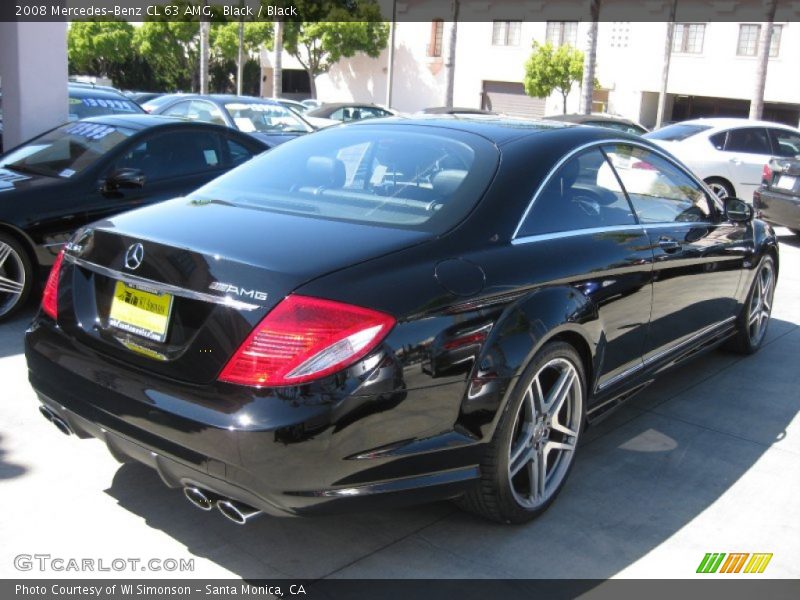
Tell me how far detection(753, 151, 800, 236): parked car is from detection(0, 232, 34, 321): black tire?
888 centimetres

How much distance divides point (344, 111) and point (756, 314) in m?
17.8

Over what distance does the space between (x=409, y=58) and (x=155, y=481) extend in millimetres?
52184

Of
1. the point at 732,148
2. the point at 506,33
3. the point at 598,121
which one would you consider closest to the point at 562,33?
the point at 506,33

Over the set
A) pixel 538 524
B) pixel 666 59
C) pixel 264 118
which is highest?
pixel 666 59

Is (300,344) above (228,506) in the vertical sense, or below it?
above

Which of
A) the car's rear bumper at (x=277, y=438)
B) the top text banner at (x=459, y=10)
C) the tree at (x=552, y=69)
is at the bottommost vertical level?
the car's rear bumper at (x=277, y=438)

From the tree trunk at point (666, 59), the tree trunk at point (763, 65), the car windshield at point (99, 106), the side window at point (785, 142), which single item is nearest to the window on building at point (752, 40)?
the tree trunk at point (666, 59)

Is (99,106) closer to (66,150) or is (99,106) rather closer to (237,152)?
(237,152)

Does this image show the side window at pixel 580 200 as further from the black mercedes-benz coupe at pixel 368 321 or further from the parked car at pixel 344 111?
the parked car at pixel 344 111

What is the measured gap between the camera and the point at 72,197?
613cm

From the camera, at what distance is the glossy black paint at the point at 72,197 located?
5.88 metres

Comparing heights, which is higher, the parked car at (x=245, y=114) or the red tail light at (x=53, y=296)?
the parked car at (x=245, y=114)

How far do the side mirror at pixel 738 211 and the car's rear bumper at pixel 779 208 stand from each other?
229 inches

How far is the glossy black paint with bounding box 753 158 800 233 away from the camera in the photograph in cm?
1071
